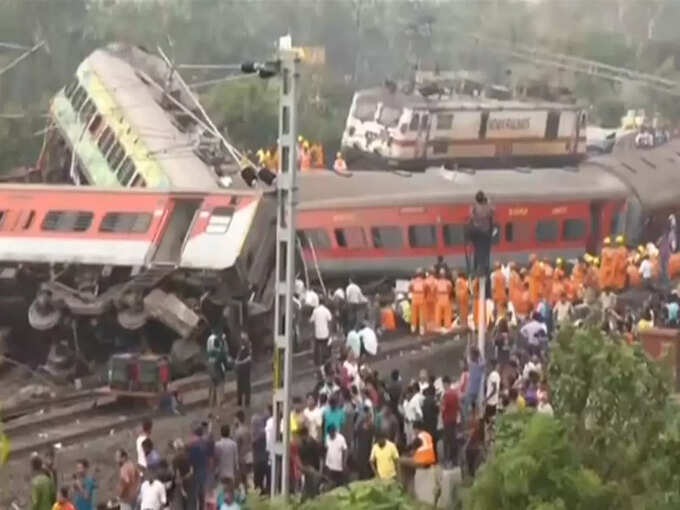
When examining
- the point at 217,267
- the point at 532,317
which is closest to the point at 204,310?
the point at 217,267

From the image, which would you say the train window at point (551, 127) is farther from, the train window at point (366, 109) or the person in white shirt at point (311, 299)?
the person in white shirt at point (311, 299)

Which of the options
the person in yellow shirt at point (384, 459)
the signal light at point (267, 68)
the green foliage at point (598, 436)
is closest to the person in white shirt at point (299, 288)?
the person in yellow shirt at point (384, 459)

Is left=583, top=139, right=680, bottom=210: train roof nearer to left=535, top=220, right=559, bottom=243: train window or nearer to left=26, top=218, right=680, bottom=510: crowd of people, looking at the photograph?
left=535, top=220, right=559, bottom=243: train window

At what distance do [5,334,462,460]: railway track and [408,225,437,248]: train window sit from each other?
7.89 ft

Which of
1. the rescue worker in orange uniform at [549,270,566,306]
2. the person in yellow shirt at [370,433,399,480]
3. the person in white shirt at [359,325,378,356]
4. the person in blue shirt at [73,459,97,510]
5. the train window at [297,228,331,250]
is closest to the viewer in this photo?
the person in yellow shirt at [370,433,399,480]

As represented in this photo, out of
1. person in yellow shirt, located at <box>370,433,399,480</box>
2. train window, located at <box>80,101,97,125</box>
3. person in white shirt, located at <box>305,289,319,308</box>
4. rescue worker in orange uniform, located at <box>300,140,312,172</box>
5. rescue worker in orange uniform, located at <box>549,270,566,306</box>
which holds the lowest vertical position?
rescue worker in orange uniform, located at <box>549,270,566,306</box>

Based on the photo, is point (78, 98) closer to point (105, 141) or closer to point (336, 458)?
point (105, 141)

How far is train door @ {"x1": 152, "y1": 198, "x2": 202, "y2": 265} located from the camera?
1670 centimetres

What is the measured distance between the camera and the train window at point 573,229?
760 inches

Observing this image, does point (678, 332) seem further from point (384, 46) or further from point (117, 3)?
point (117, 3)

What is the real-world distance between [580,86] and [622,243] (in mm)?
2324

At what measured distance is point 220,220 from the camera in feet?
54.6

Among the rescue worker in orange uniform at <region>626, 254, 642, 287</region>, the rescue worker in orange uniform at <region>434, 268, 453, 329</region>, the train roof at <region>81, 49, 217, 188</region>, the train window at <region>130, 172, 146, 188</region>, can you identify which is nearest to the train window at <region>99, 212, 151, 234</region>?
the train roof at <region>81, 49, 217, 188</region>

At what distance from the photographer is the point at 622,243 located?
63.3 feet
